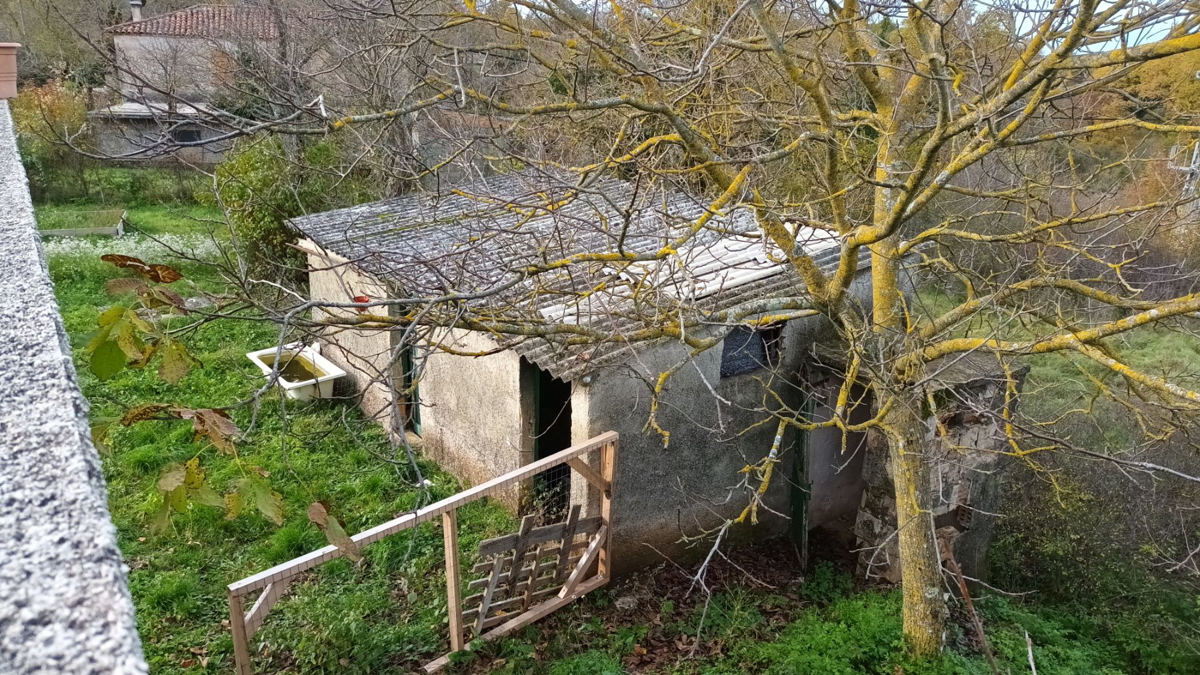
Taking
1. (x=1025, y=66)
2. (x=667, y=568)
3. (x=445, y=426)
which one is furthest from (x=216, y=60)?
(x=1025, y=66)

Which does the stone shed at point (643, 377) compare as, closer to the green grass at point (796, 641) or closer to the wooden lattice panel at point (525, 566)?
the wooden lattice panel at point (525, 566)

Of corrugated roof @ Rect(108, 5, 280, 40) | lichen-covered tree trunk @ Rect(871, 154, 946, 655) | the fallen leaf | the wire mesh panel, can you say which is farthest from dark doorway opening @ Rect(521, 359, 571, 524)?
corrugated roof @ Rect(108, 5, 280, 40)

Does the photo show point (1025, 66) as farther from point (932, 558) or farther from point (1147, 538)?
point (1147, 538)

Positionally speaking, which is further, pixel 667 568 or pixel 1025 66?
pixel 667 568

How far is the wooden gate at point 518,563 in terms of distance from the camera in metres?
5.19

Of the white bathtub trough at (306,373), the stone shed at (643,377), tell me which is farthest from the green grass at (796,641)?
the white bathtub trough at (306,373)

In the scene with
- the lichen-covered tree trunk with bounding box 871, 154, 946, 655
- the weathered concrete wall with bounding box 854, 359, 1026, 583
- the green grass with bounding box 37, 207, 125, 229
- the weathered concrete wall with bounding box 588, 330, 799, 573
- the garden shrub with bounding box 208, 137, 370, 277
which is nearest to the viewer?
the lichen-covered tree trunk with bounding box 871, 154, 946, 655

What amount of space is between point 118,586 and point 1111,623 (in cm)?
866

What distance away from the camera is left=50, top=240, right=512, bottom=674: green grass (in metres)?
5.90

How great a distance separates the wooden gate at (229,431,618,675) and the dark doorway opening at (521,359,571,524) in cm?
72

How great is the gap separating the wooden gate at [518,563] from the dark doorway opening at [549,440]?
0.72m

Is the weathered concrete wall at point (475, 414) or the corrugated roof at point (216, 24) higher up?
the corrugated roof at point (216, 24)

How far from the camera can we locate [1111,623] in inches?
285

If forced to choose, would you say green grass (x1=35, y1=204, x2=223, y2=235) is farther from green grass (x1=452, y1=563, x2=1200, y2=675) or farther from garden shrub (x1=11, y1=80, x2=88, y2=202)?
green grass (x1=452, y1=563, x2=1200, y2=675)
